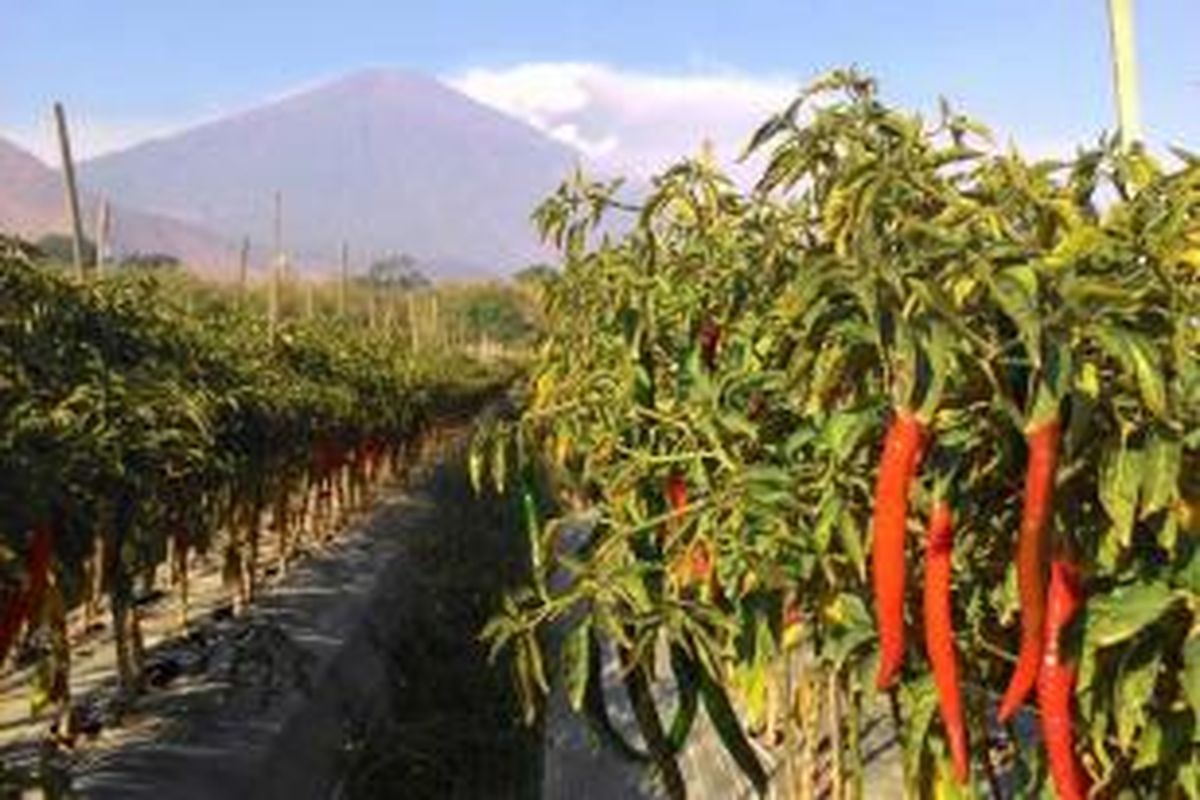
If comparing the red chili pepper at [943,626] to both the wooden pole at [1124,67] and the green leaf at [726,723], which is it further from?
the wooden pole at [1124,67]

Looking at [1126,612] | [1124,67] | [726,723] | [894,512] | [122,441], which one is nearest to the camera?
[894,512]

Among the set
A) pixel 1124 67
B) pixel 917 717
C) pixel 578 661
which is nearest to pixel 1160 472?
pixel 917 717

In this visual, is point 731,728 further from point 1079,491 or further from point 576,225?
point 576,225

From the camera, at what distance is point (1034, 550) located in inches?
88.7

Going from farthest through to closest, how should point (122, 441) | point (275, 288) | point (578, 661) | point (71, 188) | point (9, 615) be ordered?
point (275, 288) → point (71, 188) → point (122, 441) → point (9, 615) → point (578, 661)

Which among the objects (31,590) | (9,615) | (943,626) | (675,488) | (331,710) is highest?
(675,488)

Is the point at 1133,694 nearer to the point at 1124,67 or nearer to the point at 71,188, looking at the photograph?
the point at 1124,67

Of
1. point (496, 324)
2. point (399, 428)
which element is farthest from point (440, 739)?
point (496, 324)

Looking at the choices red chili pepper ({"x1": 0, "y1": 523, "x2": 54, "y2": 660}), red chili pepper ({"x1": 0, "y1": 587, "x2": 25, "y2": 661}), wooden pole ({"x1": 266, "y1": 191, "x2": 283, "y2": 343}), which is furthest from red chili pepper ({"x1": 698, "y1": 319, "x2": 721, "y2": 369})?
wooden pole ({"x1": 266, "y1": 191, "x2": 283, "y2": 343})

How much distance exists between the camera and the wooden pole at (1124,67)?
3439 millimetres

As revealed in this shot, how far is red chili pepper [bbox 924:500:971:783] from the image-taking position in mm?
2303

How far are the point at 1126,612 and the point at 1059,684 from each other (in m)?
0.14

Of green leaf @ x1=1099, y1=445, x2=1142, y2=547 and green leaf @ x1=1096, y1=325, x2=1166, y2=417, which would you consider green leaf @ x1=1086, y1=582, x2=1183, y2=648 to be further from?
green leaf @ x1=1096, y1=325, x2=1166, y2=417

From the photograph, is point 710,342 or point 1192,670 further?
point 710,342
